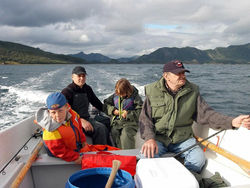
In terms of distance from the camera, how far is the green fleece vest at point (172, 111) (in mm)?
2316

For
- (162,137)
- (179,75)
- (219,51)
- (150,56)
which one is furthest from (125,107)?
(219,51)

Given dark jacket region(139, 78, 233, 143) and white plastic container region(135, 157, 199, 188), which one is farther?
dark jacket region(139, 78, 233, 143)

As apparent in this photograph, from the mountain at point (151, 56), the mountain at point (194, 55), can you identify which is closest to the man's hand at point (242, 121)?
the mountain at point (151, 56)

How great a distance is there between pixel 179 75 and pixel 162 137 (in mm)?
709

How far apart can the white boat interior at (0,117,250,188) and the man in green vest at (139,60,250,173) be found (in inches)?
11.5

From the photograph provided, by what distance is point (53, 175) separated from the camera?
2.12 metres

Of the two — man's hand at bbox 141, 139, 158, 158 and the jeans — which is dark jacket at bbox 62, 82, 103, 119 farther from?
man's hand at bbox 141, 139, 158, 158

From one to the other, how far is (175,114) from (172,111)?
4cm

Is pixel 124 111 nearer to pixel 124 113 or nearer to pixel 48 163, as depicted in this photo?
pixel 124 113

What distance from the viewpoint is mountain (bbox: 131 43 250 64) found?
11507 cm

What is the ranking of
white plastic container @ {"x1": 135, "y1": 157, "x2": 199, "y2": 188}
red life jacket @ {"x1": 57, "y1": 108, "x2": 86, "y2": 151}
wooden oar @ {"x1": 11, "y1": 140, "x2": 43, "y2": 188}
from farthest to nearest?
1. red life jacket @ {"x1": 57, "y1": 108, "x2": 86, "y2": 151}
2. wooden oar @ {"x1": 11, "y1": 140, "x2": 43, "y2": 188}
3. white plastic container @ {"x1": 135, "y1": 157, "x2": 199, "y2": 188}

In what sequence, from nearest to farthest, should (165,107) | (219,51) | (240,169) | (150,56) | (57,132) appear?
(57,132) → (240,169) → (165,107) → (150,56) → (219,51)

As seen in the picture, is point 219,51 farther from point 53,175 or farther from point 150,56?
point 53,175

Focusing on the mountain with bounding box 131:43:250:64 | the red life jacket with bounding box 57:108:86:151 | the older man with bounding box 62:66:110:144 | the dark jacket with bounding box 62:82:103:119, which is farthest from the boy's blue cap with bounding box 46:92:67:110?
the mountain with bounding box 131:43:250:64
